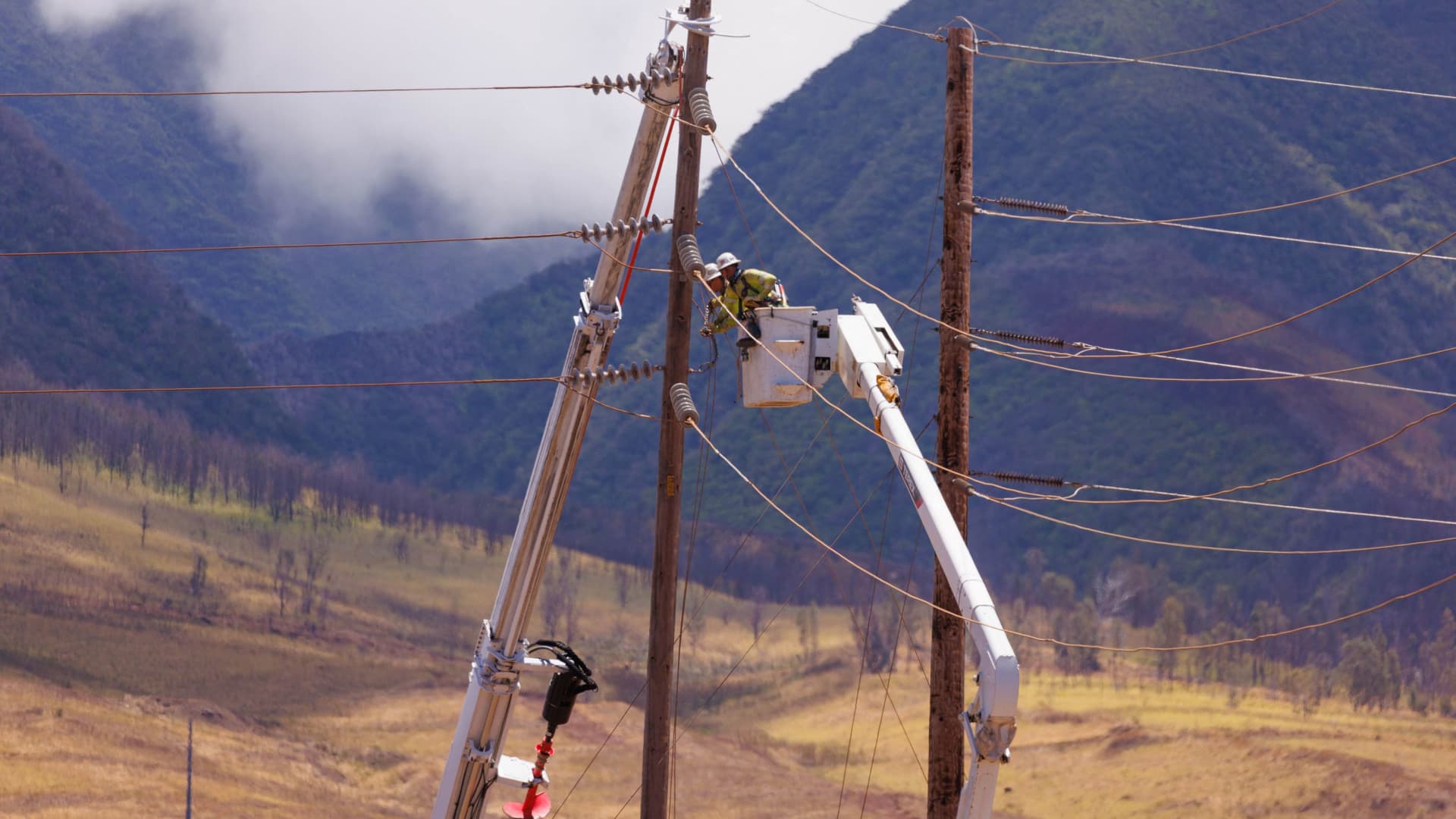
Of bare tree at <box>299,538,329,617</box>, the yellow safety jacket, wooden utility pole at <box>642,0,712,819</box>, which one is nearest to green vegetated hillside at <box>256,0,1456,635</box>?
bare tree at <box>299,538,329,617</box>

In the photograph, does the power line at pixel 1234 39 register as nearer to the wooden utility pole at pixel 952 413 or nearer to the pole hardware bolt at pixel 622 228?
the wooden utility pole at pixel 952 413

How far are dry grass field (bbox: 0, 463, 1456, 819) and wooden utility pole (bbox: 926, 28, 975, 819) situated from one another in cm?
2084

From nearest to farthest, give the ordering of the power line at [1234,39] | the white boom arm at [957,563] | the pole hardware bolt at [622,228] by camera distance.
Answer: the white boom arm at [957,563], the pole hardware bolt at [622,228], the power line at [1234,39]

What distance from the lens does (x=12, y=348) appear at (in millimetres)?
78125

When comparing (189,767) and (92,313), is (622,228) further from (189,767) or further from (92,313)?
(92,313)

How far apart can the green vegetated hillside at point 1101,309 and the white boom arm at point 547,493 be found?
2023 inches

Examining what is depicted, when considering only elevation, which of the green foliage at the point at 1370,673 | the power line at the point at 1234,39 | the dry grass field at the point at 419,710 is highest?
the power line at the point at 1234,39

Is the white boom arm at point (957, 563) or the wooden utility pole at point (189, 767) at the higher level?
the white boom arm at point (957, 563)

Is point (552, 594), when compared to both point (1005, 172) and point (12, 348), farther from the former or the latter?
point (1005, 172)

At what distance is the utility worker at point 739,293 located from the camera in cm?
1406

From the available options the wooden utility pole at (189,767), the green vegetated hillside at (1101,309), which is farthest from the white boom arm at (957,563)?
the green vegetated hillside at (1101,309)

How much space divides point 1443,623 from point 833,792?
30.6m

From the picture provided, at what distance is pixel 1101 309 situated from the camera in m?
82.7

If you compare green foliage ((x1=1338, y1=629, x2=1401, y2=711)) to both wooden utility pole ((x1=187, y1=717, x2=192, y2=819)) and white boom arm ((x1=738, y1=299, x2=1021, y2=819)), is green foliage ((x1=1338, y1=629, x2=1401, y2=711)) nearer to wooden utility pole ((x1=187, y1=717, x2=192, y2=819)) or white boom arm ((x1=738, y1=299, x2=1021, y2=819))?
wooden utility pole ((x1=187, y1=717, x2=192, y2=819))
